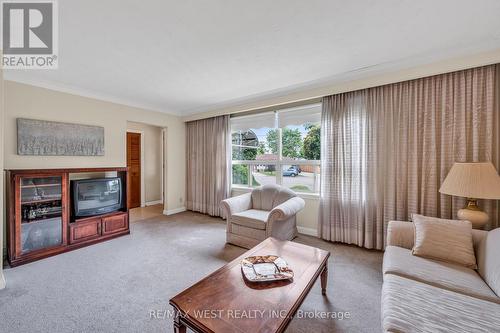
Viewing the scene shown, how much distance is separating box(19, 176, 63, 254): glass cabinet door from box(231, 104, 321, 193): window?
300 cm

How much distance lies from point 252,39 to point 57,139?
3.26 metres


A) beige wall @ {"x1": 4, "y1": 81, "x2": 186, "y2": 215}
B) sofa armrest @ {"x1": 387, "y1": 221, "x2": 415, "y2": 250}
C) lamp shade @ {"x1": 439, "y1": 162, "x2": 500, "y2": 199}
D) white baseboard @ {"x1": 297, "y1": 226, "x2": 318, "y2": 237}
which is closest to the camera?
lamp shade @ {"x1": 439, "y1": 162, "x2": 500, "y2": 199}

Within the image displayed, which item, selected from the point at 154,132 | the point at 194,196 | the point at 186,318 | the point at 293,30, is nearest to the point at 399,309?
the point at 186,318

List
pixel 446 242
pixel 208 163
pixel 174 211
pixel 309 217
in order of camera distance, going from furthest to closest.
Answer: pixel 174 211
pixel 208 163
pixel 309 217
pixel 446 242

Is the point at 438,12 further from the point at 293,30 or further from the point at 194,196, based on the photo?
the point at 194,196

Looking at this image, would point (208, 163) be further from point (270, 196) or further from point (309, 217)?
point (309, 217)

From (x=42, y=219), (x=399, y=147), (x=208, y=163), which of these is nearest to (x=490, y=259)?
(x=399, y=147)

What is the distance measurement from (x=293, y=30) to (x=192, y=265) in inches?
109

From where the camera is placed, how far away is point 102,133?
3646 mm

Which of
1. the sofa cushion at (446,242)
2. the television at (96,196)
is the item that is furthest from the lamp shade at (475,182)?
the television at (96,196)

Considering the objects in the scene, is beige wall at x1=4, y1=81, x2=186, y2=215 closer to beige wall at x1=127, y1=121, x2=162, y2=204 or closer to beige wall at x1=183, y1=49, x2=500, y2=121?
beige wall at x1=127, y1=121, x2=162, y2=204

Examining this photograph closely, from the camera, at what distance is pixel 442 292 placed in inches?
52.6

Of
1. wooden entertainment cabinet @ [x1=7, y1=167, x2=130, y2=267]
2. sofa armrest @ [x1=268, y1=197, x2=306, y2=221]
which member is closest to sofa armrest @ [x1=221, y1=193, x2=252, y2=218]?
sofa armrest @ [x1=268, y1=197, x2=306, y2=221]

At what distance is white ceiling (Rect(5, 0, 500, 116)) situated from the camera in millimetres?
1615
